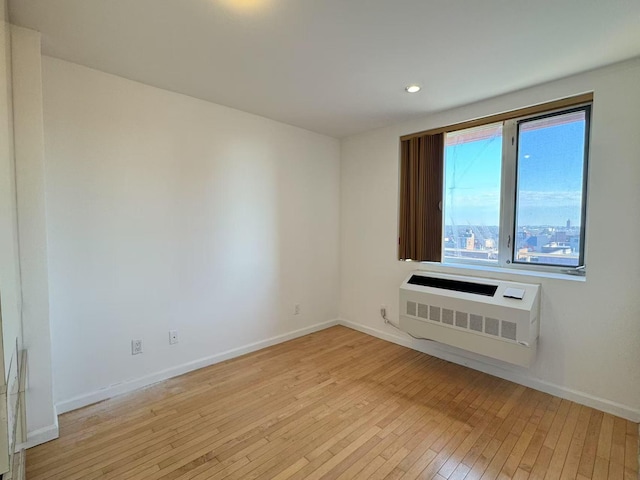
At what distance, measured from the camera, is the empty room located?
1.73 metres

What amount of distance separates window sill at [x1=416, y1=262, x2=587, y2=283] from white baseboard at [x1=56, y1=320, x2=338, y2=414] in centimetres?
175

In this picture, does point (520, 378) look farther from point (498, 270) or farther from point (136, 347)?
point (136, 347)

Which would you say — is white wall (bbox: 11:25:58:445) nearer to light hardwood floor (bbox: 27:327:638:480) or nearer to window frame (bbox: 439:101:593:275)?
light hardwood floor (bbox: 27:327:638:480)

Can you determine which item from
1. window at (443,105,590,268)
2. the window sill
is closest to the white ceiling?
window at (443,105,590,268)

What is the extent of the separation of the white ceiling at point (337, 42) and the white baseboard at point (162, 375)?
239 cm

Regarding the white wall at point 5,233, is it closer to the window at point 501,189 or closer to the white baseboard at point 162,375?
the white baseboard at point 162,375

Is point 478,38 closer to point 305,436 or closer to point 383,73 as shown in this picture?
point 383,73

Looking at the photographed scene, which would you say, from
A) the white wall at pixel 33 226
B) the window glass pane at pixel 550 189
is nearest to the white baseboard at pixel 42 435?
the white wall at pixel 33 226

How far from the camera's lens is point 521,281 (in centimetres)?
260

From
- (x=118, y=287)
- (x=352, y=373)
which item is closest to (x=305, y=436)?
(x=352, y=373)

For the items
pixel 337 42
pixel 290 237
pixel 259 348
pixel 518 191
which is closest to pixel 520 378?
pixel 518 191

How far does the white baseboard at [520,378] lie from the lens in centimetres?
219

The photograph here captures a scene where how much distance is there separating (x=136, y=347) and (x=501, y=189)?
3440 mm

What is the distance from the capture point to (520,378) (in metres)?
2.63
